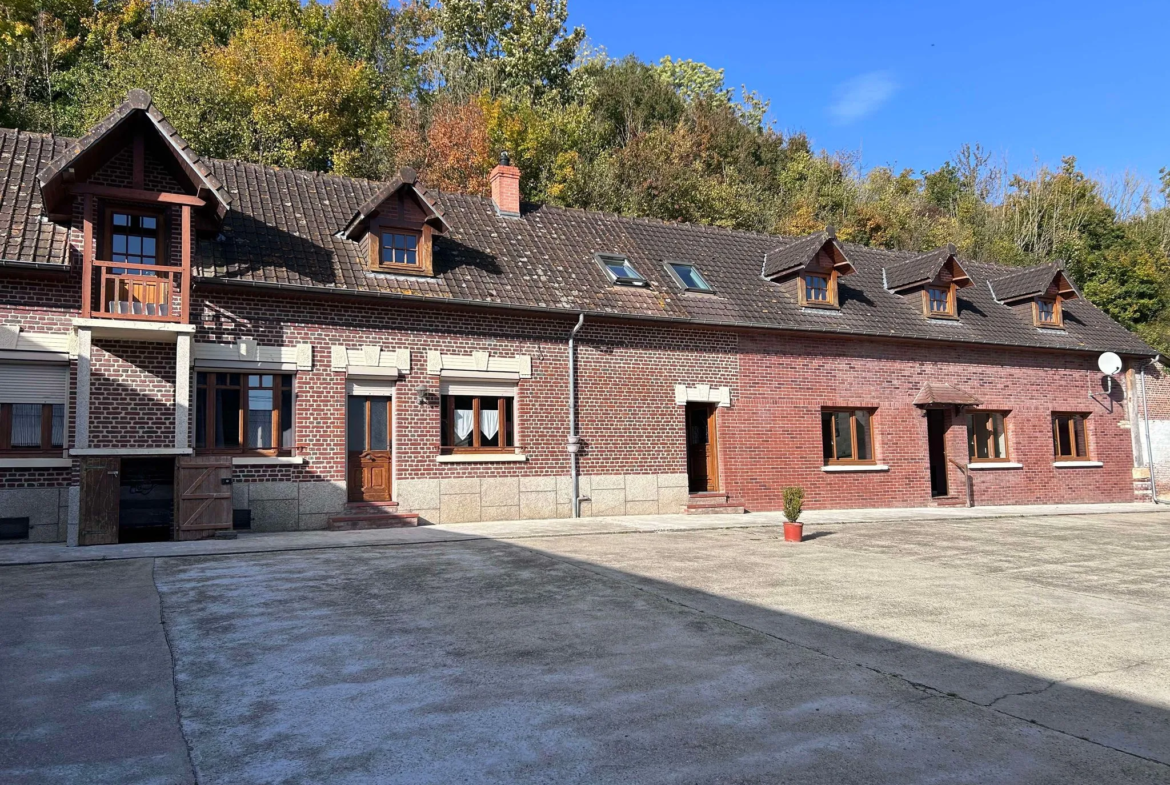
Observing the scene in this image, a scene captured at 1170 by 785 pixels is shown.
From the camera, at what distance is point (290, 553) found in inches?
407

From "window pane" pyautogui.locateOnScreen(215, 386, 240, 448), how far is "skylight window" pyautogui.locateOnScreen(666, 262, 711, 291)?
917 centimetres

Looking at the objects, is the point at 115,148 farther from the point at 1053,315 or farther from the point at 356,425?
the point at 1053,315

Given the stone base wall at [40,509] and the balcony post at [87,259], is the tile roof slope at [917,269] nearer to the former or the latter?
the balcony post at [87,259]

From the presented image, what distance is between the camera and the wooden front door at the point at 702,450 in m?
16.9

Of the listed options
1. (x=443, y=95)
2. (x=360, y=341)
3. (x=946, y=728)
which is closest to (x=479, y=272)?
(x=360, y=341)

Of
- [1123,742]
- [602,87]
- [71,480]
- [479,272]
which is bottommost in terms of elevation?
[1123,742]

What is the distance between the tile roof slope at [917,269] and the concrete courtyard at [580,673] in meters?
11.5

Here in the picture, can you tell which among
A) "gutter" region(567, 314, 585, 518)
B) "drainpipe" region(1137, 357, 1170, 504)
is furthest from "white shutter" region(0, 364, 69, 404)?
"drainpipe" region(1137, 357, 1170, 504)

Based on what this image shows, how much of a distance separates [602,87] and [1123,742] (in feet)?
122

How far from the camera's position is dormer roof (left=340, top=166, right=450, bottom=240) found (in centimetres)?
1396

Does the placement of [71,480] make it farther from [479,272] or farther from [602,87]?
[602,87]

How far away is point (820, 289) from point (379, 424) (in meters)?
10.6

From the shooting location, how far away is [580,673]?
5.03 m

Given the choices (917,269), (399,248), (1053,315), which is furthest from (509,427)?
(1053,315)
